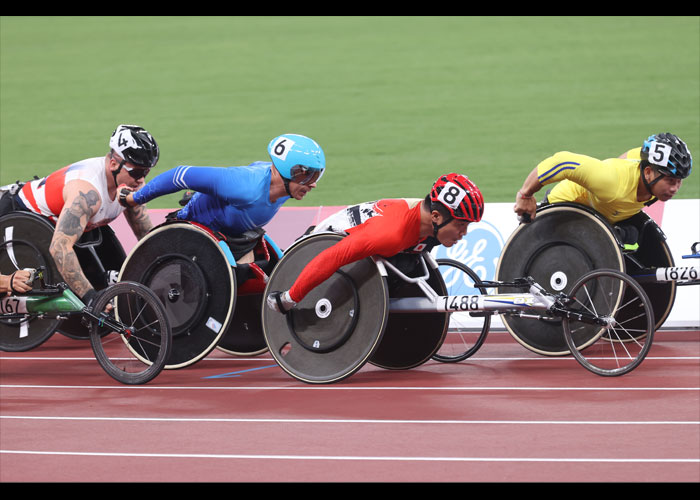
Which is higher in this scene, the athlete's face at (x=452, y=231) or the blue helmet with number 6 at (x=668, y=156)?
the blue helmet with number 6 at (x=668, y=156)

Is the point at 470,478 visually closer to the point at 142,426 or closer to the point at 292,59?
the point at 142,426


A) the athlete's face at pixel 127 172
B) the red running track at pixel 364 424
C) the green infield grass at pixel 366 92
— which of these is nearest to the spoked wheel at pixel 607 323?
the red running track at pixel 364 424

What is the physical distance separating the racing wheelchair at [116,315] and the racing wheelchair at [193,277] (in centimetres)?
15

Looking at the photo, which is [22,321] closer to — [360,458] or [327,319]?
[327,319]

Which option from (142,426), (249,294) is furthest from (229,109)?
(142,426)

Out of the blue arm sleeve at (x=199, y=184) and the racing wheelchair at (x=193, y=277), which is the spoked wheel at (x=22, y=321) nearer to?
the racing wheelchair at (x=193, y=277)

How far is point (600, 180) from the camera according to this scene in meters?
6.93

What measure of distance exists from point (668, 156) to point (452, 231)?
1.68m

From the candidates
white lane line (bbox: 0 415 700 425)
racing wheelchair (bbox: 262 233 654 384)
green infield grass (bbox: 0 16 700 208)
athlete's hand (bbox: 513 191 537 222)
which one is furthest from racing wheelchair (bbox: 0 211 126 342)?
green infield grass (bbox: 0 16 700 208)

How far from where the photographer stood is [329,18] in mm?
23906

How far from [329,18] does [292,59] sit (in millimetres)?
4620

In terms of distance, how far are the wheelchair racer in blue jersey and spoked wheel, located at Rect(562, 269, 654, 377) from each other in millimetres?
1903

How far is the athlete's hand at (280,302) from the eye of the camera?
635 centimetres

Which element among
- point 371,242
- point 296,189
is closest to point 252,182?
point 296,189
